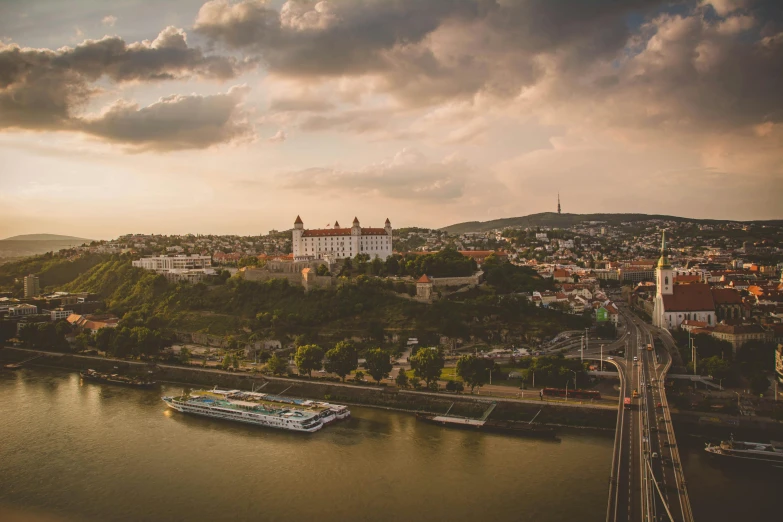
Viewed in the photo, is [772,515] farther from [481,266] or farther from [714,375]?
[481,266]

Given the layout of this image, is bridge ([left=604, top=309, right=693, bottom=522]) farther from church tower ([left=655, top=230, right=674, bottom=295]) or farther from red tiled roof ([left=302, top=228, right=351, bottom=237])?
red tiled roof ([left=302, top=228, right=351, bottom=237])

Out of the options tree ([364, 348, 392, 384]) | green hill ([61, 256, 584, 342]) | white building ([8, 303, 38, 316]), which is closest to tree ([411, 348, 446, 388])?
tree ([364, 348, 392, 384])

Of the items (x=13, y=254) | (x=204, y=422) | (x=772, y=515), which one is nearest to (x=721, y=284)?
(x=772, y=515)

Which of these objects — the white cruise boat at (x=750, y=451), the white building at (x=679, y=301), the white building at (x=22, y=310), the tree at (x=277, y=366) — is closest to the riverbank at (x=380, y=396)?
the tree at (x=277, y=366)

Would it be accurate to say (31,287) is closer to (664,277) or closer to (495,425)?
(495,425)

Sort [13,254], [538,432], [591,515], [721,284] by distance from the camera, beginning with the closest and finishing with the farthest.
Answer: [591,515], [538,432], [721,284], [13,254]

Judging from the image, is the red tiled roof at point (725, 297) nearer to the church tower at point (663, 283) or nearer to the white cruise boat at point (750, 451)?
the church tower at point (663, 283)
